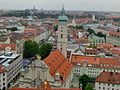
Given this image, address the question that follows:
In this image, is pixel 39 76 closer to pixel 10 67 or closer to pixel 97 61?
pixel 10 67

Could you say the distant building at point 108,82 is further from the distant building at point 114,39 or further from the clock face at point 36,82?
the distant building at point 114,39

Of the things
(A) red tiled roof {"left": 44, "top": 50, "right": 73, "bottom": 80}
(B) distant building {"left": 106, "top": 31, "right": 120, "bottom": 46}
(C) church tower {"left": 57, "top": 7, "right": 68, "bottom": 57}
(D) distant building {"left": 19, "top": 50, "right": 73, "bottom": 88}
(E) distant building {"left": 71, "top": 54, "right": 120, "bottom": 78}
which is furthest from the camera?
(B) distant building {"left": 106, "top": 31, "right": 120, "bottom": 46}

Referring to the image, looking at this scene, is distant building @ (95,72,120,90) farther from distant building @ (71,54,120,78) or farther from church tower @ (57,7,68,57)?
distant building @ (71,54,120,78)

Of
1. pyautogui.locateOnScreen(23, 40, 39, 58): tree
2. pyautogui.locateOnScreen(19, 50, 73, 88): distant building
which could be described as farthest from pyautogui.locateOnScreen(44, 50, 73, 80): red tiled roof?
pyautogui.locateOnScreen(23, 40, 39, 58): tree

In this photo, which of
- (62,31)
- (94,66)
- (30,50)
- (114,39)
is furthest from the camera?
(114,39)

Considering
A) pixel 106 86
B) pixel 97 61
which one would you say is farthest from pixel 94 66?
pixel 106 86

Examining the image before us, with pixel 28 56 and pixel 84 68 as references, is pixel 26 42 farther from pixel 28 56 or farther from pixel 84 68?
pixel 84 68

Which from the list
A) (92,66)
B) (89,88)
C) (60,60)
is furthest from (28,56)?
(89,88)
